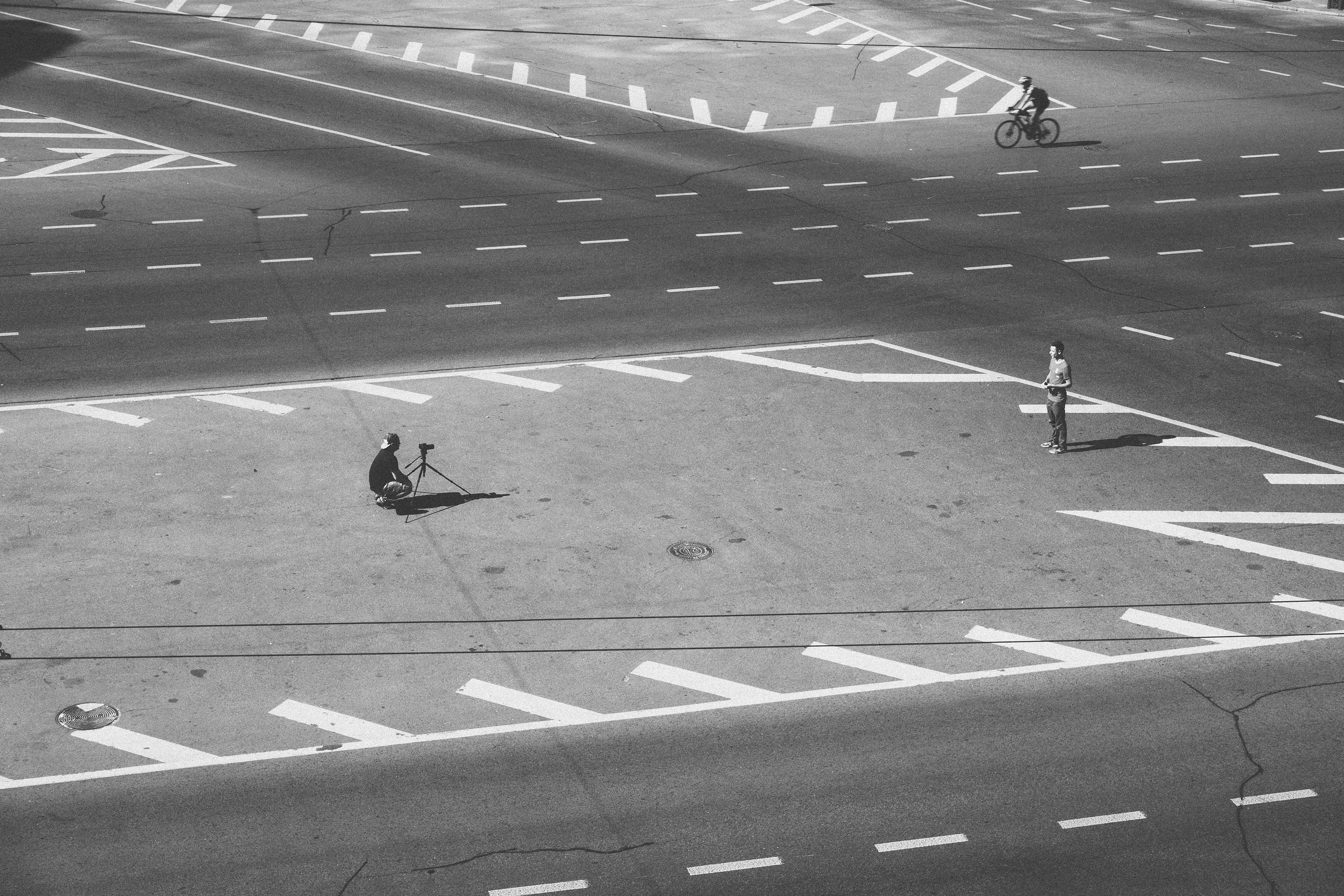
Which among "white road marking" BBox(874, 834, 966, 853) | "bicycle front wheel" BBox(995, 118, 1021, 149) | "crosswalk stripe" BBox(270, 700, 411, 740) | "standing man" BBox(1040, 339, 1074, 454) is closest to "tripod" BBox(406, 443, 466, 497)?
"crosswalk stripe" BBox(270, 700, 411, 740)

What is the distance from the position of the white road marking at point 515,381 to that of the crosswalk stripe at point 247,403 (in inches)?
112

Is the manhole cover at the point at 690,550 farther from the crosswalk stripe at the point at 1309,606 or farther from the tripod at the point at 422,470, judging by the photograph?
the crosswalk stripe at the point at 1309,606

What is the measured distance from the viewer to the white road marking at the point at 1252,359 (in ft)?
73.2

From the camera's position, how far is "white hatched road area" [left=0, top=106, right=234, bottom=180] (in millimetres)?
31484

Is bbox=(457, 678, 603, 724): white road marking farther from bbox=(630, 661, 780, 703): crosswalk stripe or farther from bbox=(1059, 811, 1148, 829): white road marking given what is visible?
bbox=(1059, 811, 1148, 829): white road marking

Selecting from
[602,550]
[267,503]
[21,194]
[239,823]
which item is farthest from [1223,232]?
[21,194]

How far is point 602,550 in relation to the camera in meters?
16.8

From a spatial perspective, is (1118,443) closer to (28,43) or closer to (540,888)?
(540,888)

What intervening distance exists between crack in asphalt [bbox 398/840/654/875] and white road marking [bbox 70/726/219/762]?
298 centimetres

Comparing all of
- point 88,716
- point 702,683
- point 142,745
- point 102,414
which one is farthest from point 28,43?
point 702,683

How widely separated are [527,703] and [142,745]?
11.8 ft

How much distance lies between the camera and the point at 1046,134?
3409 cm

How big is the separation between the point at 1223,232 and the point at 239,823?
2339cm

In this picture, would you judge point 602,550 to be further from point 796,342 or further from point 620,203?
point 620,203
